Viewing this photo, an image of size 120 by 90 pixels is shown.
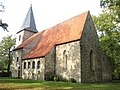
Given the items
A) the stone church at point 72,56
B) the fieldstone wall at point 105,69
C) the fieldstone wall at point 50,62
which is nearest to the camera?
the stone church at point 72,56

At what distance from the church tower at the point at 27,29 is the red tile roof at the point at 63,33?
8.20 metres

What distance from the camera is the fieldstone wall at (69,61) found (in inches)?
1047

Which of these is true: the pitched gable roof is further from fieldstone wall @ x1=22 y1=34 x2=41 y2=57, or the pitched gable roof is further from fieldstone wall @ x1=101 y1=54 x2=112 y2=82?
fieldstone wall @ x1=101 y1=54 x2=112 y2=82

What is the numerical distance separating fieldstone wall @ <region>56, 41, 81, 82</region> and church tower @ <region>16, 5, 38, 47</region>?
614 inches

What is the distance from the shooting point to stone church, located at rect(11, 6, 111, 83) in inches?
1058

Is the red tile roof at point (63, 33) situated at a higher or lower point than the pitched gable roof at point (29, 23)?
lower

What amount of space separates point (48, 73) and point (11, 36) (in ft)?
108

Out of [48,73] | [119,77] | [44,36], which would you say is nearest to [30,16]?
[44,36]

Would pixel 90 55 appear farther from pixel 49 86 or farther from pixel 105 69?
pixel 49 86

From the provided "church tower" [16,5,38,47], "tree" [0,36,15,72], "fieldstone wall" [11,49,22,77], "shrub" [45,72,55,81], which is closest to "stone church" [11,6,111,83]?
"shrub" [45,72,55,81]

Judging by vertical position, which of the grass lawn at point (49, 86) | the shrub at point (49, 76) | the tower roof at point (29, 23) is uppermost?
the tower roof at point (29, 23)

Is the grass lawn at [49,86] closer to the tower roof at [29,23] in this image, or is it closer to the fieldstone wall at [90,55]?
the fieldstone wall at [90,55]

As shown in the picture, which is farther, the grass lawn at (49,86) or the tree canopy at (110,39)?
the tree canopy at (110,39)

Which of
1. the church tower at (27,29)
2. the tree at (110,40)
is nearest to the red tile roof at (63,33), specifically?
the tree at (110,40)
